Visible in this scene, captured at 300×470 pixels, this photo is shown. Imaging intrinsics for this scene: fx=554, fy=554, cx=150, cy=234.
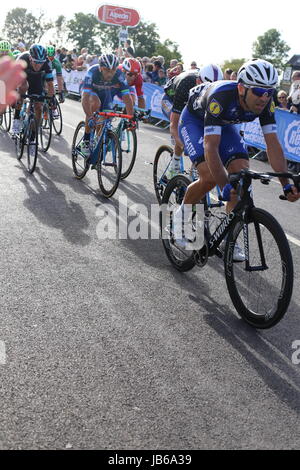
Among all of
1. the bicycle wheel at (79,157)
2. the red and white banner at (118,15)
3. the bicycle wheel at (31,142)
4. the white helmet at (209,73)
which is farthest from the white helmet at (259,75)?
the red and white banner at (118,15)

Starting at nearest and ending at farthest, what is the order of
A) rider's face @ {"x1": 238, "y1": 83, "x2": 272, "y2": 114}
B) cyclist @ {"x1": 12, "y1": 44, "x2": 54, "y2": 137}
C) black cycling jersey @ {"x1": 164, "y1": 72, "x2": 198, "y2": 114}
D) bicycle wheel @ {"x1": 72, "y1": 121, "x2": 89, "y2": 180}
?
rider's face @ {"x1": 238, "y1": 83, "x2": 272, "y2": 114} → black cycling jersey @ {"x1": 164, "y1": 72, "x2": 198, "y2": 114} → bicycle wheel @ {"x1": 72, "y1": 121, "x2": 89, "y2": 180} → cyclist @ {"x1": 12, "y1": 44, "x2": 54, "y2": 137}

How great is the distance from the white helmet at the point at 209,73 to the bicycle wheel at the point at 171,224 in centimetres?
151

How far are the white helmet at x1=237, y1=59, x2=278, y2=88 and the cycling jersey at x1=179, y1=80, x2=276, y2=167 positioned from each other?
26 cm

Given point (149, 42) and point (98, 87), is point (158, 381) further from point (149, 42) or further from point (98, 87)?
point (149, 42)

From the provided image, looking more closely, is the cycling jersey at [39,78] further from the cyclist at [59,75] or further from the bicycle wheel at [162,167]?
the bicycle wheel at [162,167]

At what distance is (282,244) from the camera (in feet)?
13.1

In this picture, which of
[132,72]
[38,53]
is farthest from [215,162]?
[132,72]

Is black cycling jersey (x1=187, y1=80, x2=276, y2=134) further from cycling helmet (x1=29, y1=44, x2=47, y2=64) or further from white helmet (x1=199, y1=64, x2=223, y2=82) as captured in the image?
cycling helmet (x1=29, y1=44, x2=47, y2=64)

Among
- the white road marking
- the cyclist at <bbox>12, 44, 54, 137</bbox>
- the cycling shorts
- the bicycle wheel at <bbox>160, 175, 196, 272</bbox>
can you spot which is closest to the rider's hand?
the cycling shorts

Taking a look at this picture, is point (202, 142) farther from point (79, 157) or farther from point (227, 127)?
point (79, 157)

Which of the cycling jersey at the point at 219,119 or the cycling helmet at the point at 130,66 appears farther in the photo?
the cycling helmet at the point at 130,66

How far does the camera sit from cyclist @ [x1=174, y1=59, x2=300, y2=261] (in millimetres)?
4432

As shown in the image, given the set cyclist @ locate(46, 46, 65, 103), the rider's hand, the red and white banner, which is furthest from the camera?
the red and white banner

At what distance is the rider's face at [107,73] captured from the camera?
8.62 meters
